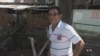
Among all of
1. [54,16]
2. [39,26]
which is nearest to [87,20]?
[39,26]

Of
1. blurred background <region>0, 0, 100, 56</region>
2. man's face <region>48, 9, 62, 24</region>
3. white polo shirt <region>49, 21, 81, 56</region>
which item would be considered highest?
man's face <region>48, 9, 62, 24</region>

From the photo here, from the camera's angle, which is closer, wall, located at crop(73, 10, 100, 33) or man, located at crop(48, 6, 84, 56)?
man, located at crop(48, 6, 84, 56)

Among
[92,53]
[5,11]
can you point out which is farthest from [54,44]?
[5,11]

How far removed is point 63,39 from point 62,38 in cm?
2

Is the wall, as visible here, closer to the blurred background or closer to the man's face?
the blurred background

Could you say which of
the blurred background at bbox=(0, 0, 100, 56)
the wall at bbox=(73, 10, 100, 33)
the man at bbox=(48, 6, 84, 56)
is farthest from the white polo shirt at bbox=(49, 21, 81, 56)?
the wall at bbox=(73, 10, 100, 33)

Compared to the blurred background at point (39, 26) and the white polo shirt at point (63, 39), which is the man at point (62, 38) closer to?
the white polo shirt at point (63, 39)

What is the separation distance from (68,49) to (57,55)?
15 centimetres

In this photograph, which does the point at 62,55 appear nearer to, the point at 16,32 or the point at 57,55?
the point at 57,55

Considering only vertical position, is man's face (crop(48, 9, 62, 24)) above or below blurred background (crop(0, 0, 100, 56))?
above

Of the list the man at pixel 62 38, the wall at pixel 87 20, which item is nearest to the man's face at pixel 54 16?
the man at pixel 62 38

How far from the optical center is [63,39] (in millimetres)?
3889

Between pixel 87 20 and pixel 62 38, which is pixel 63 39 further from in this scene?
pixel 87 20

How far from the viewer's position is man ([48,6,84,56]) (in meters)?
3.86
